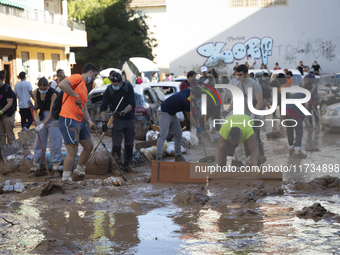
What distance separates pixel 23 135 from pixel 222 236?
5366 millimetres

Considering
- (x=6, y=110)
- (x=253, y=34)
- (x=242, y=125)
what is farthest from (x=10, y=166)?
(x=253, y=34)

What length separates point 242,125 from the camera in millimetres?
6895

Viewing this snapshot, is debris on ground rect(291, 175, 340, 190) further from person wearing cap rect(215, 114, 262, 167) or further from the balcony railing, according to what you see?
the balcony railing

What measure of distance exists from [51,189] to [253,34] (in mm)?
28923

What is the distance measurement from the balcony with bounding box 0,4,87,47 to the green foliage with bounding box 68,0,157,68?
6.25 metres

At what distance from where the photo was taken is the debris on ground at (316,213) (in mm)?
4871

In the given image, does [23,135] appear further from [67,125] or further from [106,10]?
[106,10]

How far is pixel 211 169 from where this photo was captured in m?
7.04

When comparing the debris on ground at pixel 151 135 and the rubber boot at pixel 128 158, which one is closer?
the rubber boot at pixel 128 158

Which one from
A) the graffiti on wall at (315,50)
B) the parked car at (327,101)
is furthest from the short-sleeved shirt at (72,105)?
the graffiti on wall at (315,50)

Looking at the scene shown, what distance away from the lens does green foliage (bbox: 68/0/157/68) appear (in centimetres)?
3362

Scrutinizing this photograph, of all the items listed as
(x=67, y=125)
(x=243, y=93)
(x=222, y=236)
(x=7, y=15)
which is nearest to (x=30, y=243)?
(x=222, y=236)

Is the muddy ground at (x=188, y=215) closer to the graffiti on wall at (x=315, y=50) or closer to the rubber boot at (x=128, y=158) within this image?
the rubber boot at (x=128, y=158)

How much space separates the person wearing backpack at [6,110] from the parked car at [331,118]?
20.1ft
